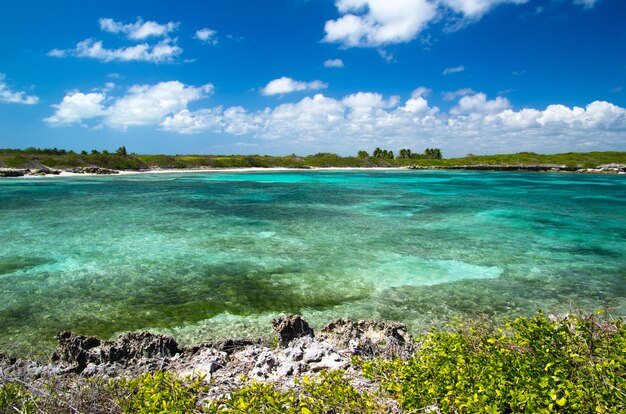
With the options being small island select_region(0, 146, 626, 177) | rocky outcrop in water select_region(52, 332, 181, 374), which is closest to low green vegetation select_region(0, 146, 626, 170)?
small island select_region(0, 146, 626, 177)

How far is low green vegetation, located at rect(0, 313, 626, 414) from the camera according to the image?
4.86 m

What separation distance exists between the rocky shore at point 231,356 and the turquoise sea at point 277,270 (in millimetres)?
1974

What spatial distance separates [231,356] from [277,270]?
26.9ft

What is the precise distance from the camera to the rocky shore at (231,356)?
22.7 ft

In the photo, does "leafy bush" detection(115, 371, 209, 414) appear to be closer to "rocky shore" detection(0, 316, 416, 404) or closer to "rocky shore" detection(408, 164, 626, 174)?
"rocky shore" detection(0, 316, 416, 404)

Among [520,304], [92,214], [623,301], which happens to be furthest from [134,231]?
[623,301]

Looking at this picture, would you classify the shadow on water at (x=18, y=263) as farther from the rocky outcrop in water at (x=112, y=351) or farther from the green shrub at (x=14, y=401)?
the green shrub at (x=14, y=401)

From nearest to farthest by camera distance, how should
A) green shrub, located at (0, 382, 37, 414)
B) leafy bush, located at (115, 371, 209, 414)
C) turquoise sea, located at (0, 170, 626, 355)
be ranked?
leafy bush, located at (115, 371, 209, 414)
green shrub, located at (0, 382, 37, 414)
turquoise sea, located at (0, 170, 626, 355)

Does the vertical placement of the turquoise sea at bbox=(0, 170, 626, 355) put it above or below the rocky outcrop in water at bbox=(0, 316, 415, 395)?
below

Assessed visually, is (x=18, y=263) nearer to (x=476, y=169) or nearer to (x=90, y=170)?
(x=90, y=170)

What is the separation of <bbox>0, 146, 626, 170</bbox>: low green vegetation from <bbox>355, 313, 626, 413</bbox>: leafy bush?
107m

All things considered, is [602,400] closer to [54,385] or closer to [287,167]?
[54,385]

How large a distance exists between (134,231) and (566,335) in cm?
2337

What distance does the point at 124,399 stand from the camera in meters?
5.59
